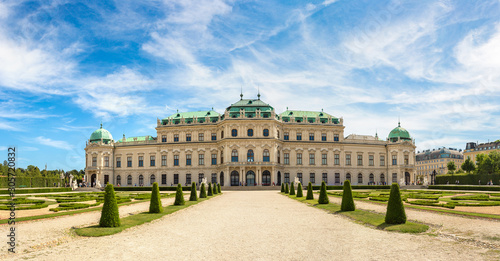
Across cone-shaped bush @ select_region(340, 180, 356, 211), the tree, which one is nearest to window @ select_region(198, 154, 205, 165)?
cone-shaped bush @ select_region(340, 180, 356, 211)

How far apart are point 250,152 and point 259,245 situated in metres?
57.1

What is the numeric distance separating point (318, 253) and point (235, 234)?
434 cm

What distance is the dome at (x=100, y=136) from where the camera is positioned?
78.5 meters

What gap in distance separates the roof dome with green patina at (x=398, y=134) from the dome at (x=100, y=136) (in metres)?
57.8

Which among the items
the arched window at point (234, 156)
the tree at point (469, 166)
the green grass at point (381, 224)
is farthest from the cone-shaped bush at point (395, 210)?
the tree at point (469, 166)

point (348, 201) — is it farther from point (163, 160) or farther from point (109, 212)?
point (163, 160)

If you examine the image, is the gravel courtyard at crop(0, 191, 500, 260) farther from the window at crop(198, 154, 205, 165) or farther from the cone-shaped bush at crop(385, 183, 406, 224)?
the window at crop(198, 154, 205, 165)

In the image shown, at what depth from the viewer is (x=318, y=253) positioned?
1116 cm

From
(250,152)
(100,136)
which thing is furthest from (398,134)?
(100,136)

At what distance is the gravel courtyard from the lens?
425 inches

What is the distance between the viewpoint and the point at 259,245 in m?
12.4

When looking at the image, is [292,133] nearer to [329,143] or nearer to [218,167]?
[329,143]

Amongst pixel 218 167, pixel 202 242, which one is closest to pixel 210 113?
pixel 218 167

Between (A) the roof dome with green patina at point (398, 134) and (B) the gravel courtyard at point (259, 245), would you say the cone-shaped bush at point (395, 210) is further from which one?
(A) the roof dome with green patina at point (398, 134)
